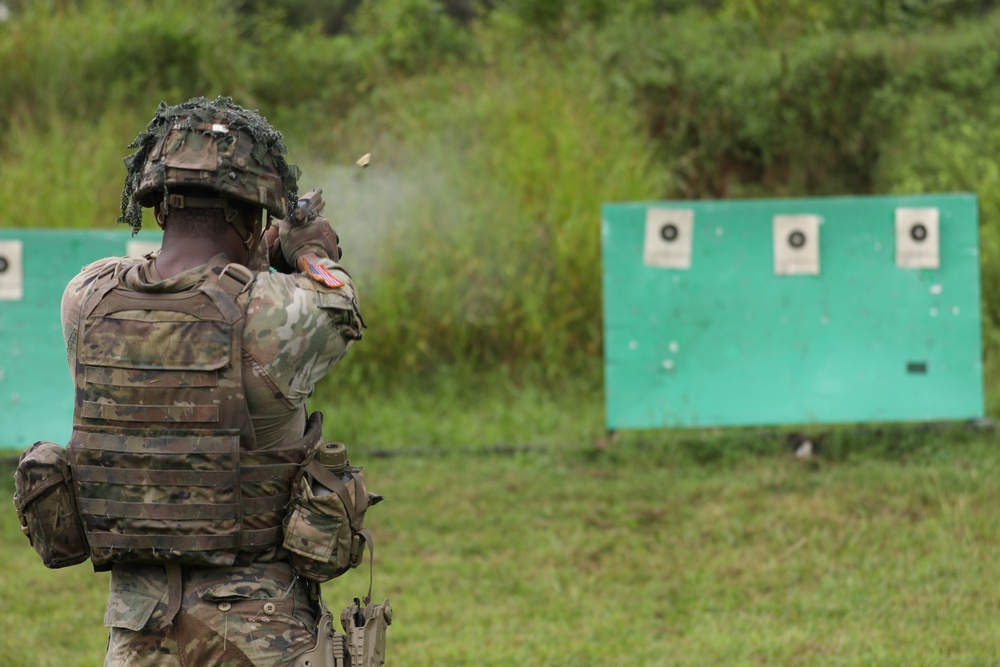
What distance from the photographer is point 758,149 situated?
38.5 ft

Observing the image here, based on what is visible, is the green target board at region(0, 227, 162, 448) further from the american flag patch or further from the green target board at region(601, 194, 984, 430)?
the american flag patch

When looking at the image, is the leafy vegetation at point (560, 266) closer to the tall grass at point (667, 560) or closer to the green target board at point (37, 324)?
the tall grass at point (667, 560)

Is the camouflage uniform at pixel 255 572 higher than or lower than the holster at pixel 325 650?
higher

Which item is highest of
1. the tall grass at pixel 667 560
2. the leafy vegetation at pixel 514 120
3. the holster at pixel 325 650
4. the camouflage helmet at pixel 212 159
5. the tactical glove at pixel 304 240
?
the leafy vegetation at pixel 514 120

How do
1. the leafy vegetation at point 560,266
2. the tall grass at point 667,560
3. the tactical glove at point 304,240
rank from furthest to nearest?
the leafy vegetation at point 560,266
the tall grass at point 667,560
the tactical glove at point 304,240

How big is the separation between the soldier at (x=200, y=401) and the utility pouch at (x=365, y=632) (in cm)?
10

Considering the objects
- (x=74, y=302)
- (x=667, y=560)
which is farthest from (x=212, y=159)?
(x=667, y=560)

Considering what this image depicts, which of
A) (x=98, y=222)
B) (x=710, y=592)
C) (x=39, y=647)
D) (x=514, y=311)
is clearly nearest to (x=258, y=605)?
(x=39, y=647)

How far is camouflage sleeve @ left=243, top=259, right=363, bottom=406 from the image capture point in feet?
8.95

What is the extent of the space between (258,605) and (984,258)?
7.71 m

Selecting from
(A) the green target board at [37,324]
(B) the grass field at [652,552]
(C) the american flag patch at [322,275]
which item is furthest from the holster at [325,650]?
(A) the green target board at [37,324]

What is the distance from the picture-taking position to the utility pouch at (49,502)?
2.83 m

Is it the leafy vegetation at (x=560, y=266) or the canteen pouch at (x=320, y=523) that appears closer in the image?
the canteen pouch at (x=320, y=523)

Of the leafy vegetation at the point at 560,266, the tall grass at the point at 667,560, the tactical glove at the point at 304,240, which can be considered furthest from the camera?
the leafy vegetation at the point at 560,266
